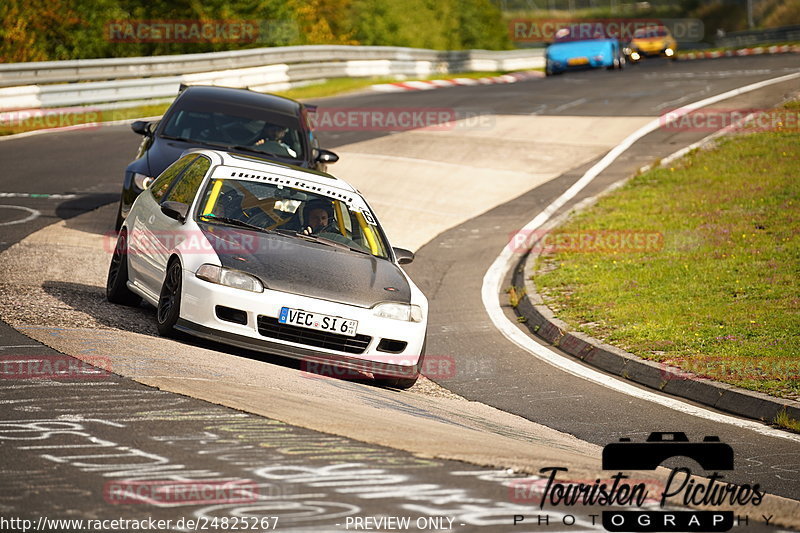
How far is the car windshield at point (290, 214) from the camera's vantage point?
9594 mm

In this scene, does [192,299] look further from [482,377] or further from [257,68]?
[257,68]

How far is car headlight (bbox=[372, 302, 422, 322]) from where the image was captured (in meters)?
8.70

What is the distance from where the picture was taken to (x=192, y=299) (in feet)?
28.1

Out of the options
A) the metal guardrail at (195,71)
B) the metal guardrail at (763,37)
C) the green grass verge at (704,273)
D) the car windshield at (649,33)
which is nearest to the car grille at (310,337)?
the green grass verge at (704,273)

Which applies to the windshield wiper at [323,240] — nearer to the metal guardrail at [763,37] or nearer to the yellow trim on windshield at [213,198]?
the yellow trim on windshield at [213,198]

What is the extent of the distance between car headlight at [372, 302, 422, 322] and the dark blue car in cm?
516

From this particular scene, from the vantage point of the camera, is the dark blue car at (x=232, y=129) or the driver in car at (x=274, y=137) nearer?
the dark blue car at (x=232, y=129)

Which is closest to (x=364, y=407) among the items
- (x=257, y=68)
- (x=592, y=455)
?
(x=592, y=455)

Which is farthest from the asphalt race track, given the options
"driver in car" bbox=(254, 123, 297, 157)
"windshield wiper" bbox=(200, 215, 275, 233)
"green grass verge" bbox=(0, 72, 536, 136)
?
"green grass verge" bbox=(0, 72, 536, 136)

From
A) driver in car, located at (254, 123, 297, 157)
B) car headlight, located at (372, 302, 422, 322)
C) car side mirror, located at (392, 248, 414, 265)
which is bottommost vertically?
car headlight, located at (372, 302, 422, 322)

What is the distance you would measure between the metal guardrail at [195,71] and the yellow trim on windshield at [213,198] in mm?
15028

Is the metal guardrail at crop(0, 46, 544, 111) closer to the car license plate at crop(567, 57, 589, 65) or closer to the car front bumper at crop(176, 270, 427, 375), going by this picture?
the car license plate at crop(567, 57, 589, 65)

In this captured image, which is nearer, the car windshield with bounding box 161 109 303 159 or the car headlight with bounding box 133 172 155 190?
the car headlight with bounding box 133 172 155 190

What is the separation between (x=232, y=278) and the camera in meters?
8.53
